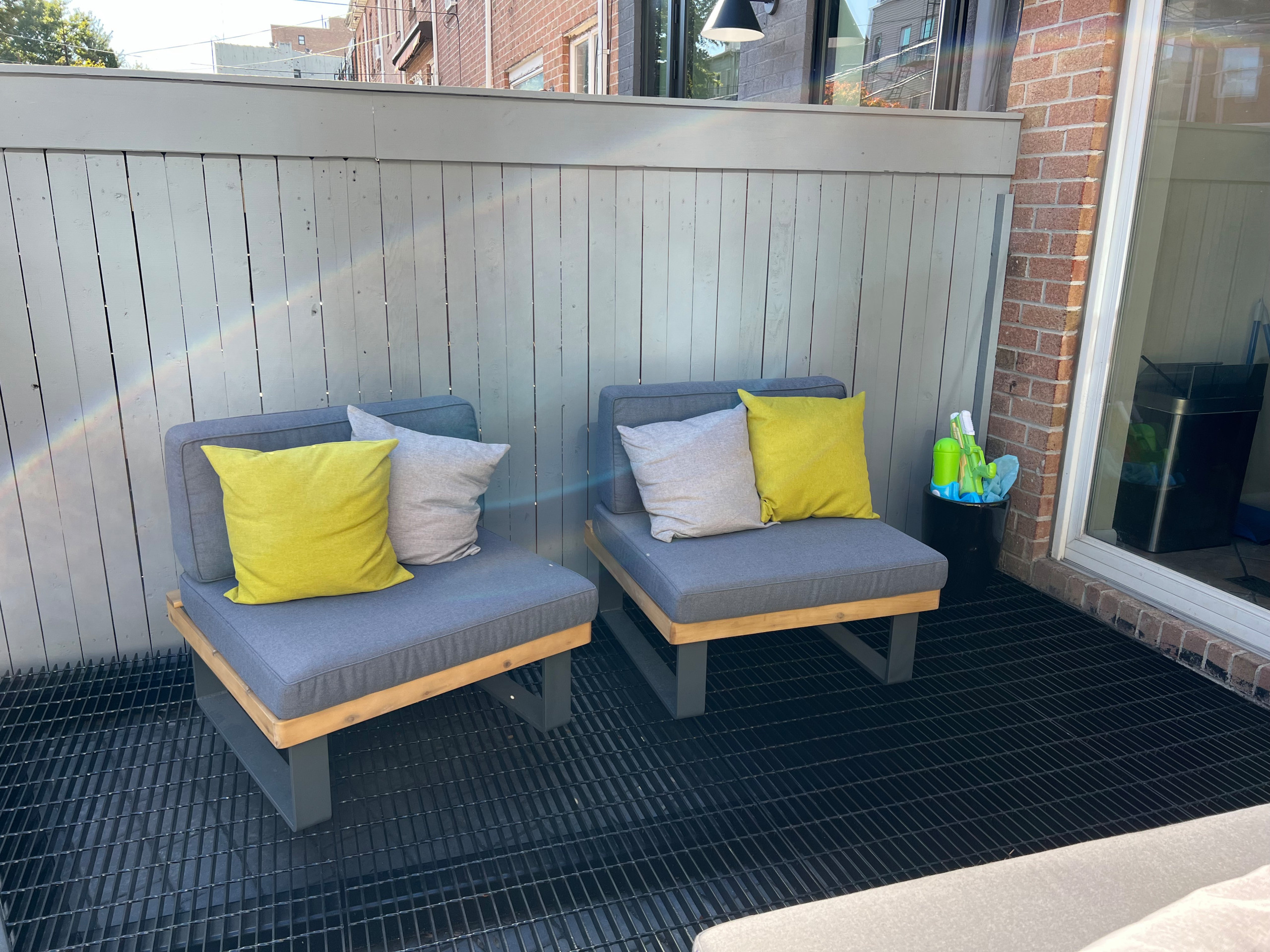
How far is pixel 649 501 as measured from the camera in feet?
9.25

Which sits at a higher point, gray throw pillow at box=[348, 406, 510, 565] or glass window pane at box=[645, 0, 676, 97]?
glass window pane at box=[645, 0, 676, 97]

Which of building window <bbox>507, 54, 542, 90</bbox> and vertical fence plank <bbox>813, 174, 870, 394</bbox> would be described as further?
building window <bbox>507, 54, 542, 90</bbox>

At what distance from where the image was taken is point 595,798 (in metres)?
2.19

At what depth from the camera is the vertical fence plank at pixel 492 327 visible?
112 inches

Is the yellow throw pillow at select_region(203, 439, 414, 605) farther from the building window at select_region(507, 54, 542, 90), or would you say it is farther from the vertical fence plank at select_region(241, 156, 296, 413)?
the building window at select_region(507, 54, 542, 90)

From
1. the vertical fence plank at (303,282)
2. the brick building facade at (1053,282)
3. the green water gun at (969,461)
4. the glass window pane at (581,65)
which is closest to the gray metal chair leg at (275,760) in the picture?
the vertical fence plank at (303,282)

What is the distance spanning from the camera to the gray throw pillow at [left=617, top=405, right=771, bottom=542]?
274 centimetres

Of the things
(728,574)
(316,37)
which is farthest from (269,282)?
(316,37)

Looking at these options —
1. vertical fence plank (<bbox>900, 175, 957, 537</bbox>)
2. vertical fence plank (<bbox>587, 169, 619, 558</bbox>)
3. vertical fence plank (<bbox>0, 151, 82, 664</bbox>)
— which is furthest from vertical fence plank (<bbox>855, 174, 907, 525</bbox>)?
vertical fence plank (<bbox>0, 151, 82, 664</bbox>)

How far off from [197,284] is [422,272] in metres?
0.65

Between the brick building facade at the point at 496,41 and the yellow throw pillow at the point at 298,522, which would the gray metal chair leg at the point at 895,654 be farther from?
the brick building facade at the point at 496,41

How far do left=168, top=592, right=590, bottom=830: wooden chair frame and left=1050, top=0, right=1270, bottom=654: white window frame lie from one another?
2.00 meters

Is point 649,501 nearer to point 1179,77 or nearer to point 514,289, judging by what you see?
point 514,289

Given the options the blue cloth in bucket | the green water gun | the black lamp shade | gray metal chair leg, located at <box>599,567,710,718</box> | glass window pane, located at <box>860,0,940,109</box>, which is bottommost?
gray metal chair leg, located at <box>599,567,710,718</box>
